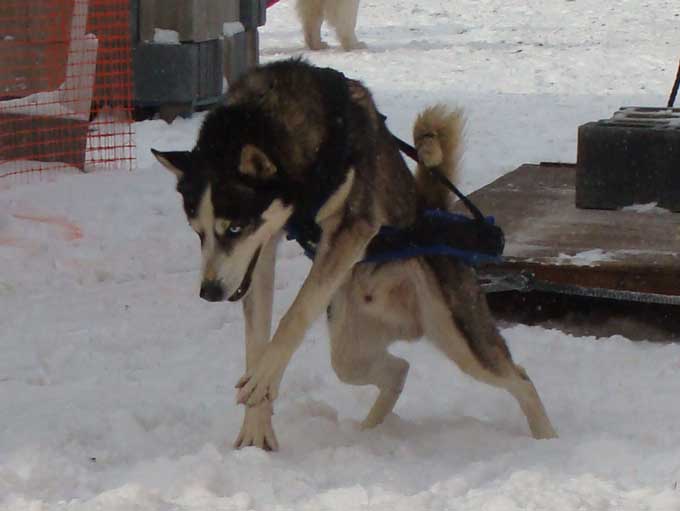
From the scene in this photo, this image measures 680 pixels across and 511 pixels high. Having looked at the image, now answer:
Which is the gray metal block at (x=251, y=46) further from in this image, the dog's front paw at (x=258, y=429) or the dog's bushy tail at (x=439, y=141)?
the dog's front paw at (x=258, y=429)

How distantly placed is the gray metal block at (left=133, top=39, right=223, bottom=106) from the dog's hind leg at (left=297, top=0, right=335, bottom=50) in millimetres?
3935

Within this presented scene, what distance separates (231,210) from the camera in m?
3.12

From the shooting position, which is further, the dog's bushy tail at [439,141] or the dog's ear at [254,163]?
the dog's bushy tail at [439,141]

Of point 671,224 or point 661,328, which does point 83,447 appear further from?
point 671,224

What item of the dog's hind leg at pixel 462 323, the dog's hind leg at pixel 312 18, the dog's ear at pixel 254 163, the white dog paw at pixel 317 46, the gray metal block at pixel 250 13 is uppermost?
the dog's ear at pixel 254 163

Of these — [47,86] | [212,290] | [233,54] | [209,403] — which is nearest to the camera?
[212,290]

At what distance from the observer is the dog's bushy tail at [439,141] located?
3.73m

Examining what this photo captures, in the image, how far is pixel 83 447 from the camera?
362 cm

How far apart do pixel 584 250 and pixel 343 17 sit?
27.1 feet

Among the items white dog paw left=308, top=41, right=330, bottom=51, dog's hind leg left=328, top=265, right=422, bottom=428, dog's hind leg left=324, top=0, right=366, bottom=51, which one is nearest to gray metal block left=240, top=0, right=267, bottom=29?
dog's hind leg left=324, top=0, right=366, bottom=51

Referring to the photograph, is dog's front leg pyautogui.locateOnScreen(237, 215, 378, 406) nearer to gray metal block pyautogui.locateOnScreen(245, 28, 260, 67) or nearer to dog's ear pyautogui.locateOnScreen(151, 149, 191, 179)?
dog's ear pyautogui.locateOnScreen(151, 149, 191, 179)

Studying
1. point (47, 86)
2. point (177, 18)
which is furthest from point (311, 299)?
point (177, 18)

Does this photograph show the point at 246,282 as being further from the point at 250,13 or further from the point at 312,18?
the point at 312,18

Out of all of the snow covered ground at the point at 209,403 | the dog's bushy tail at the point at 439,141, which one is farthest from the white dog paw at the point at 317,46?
the dog's bushy tail at the point at 439,141
